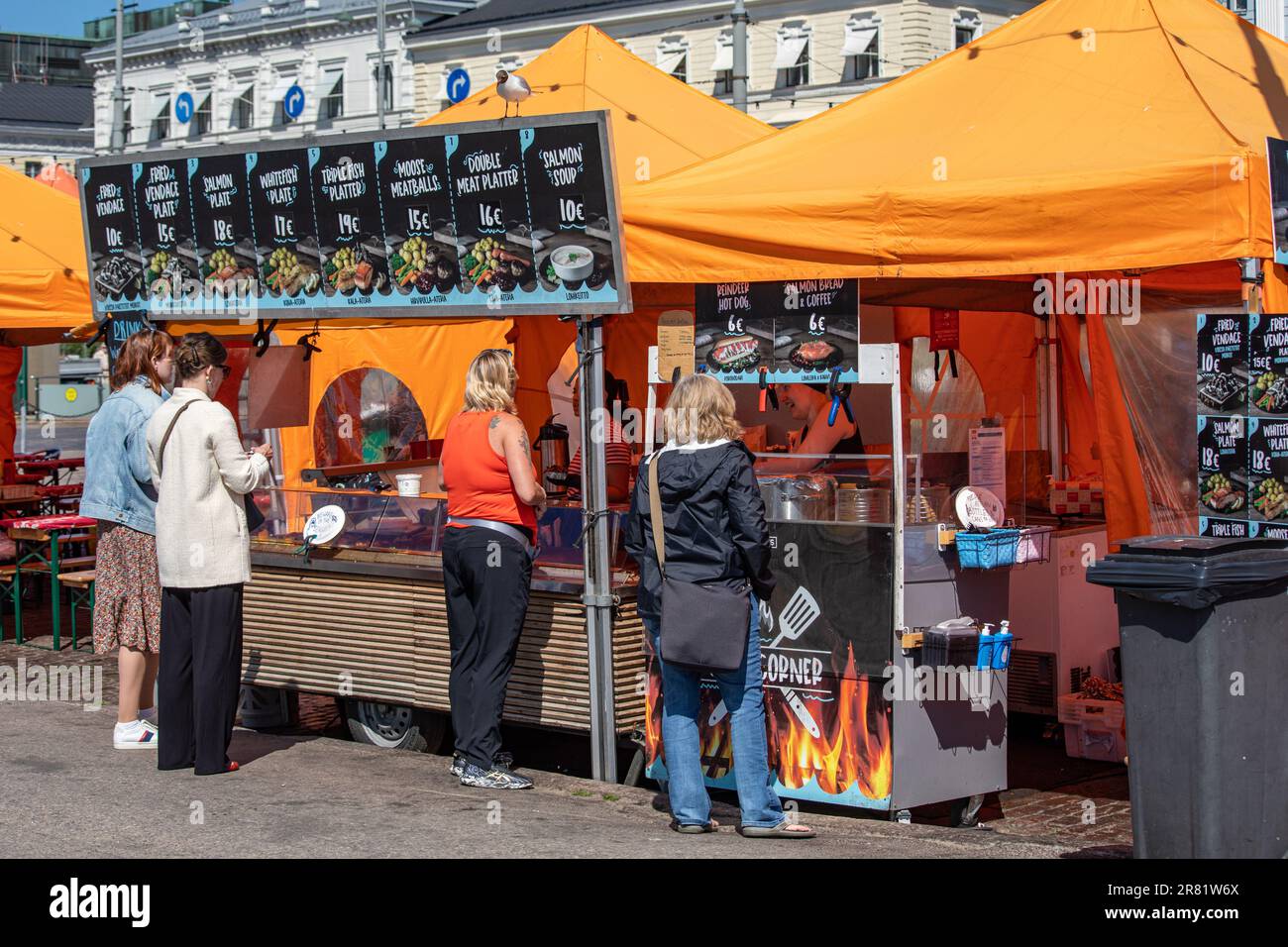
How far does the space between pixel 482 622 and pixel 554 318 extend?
189 inches

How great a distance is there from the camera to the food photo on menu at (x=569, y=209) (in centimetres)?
670

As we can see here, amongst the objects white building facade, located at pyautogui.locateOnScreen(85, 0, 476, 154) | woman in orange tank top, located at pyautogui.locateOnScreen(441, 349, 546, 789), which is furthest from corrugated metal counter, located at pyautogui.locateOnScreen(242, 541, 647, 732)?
white building facade, located at pyautogui.locateOnScreen(85, 0, 476, 154)

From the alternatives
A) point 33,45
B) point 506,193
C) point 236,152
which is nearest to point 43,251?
point 236,152

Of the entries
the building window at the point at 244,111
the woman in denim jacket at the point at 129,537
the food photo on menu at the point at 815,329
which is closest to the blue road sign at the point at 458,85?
the building window at the point at 244,111

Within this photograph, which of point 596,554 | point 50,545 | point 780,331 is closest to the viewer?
point 780,331

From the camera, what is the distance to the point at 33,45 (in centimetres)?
9456

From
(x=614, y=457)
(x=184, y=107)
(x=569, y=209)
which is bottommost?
(x=614, y=457)

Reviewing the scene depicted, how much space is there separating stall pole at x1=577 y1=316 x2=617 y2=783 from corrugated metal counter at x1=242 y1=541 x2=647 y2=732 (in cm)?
6

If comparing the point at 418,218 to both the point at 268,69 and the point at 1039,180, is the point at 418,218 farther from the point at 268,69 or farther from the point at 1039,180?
the point at 268,69

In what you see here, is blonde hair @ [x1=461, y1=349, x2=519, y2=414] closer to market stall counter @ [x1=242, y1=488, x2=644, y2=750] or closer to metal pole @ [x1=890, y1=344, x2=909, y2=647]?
market stall counter @ [x1=242, y1=488, x2=644, y2=750]

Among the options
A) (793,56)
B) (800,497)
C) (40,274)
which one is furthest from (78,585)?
(793,56)

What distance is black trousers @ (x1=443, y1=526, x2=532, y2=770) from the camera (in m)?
6.74

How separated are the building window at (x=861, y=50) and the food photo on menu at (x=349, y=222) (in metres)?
45.1

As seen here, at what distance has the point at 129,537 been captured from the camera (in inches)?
292
